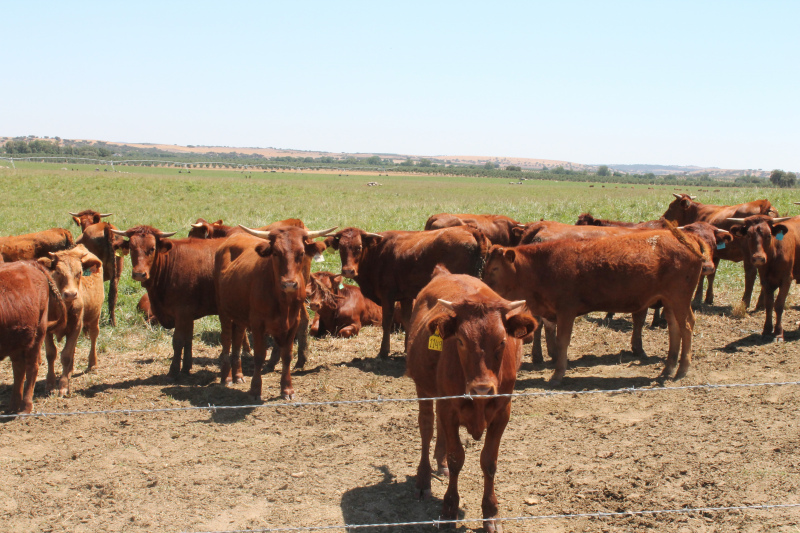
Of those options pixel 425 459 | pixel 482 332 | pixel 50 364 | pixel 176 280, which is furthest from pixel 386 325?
pixel 482 332

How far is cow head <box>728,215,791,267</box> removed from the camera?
1009 centimetres

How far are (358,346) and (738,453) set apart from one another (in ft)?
20.3

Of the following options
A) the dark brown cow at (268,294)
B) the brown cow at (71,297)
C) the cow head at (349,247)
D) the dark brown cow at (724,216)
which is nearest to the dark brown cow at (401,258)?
the cow head at (349,247)

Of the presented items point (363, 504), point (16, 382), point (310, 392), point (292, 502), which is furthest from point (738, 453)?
point (16, 382)

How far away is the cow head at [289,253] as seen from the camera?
7566 mm

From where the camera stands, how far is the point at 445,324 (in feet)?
14.9

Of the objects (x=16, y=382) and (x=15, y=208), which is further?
(x=15, y=208)

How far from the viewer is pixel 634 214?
2961 cm

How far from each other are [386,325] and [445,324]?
226 inches

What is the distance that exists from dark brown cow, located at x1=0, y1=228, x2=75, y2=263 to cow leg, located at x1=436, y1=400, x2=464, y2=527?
866 cm

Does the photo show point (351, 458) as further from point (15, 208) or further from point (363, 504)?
point (15, 208)

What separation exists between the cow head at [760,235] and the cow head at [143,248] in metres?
8.81

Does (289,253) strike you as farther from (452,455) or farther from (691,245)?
(691,245)

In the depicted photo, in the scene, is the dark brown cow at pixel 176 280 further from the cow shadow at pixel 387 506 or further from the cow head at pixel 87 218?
the cow head at pixel 87 218
